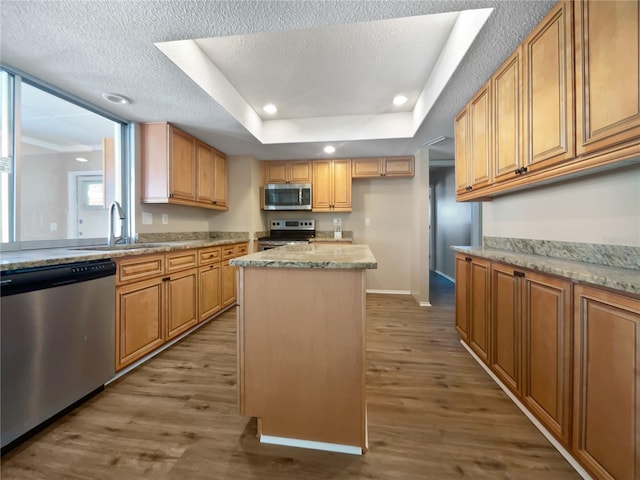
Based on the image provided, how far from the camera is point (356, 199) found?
4.30m

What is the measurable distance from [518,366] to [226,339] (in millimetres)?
2354

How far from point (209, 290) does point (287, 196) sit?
6.03ft

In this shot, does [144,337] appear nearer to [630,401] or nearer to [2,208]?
[2,208]

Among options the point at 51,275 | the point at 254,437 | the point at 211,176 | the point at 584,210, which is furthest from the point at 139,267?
the point at 584,210

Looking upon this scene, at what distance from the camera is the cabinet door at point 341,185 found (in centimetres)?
400

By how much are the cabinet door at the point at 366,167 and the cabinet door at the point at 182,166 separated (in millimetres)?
2290

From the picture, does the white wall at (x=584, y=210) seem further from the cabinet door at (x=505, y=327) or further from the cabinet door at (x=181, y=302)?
the cabinet door at (x=181, y=302)

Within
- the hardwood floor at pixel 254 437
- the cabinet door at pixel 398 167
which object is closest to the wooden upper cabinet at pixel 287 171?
the cabinet door at pixel 398 167

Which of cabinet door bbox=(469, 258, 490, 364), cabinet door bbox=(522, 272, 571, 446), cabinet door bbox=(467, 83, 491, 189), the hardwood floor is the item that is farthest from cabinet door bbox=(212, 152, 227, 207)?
cabinet door bbox=(522, 272, 571, 446)

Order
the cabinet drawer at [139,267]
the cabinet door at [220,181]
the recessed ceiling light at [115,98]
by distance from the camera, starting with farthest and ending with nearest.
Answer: the cabinet door at [220,181]
the recessed ceiling light at [115,98]
the cabinet drawer at [139,267]

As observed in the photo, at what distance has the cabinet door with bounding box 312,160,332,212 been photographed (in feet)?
13.2

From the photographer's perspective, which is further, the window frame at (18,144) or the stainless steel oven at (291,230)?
the stainless steel oven at (291,230)

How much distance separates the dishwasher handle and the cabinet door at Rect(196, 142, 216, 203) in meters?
1.67

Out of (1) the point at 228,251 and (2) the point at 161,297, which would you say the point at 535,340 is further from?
(1) the point at 228,251
